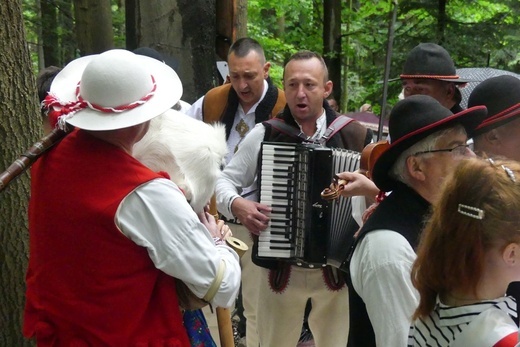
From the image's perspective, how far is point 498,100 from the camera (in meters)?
3.54

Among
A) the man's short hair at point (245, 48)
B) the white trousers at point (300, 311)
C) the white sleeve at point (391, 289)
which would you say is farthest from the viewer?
the man's short hair at point (245, 48)

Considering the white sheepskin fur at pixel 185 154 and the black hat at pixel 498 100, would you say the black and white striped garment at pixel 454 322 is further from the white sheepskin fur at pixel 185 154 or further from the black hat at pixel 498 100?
the black hat at pixel 498 100

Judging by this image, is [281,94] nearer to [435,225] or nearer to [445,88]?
[445,88]

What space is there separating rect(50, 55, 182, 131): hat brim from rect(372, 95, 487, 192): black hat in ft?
2.70

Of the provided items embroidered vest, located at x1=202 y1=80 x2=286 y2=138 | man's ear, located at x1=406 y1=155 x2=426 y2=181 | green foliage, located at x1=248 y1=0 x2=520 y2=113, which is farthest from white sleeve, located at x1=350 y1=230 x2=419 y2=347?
green foliage, located at x1=248 y1=0 x2=520 y2=113

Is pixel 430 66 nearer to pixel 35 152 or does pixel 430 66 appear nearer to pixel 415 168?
pixel 415 168

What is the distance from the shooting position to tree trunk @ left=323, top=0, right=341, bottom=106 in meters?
14.0

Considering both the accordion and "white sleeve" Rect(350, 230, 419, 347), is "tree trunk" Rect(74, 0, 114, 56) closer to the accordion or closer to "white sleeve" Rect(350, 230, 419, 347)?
the accordion

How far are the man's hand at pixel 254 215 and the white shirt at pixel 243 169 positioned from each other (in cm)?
20

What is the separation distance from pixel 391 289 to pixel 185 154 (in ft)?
3.11

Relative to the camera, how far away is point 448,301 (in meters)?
2.00

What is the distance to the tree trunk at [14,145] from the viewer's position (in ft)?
11.4

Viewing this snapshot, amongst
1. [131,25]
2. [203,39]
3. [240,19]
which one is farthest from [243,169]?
[131,25]

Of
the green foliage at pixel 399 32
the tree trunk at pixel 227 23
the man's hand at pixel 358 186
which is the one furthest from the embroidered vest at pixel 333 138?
the green foliage at pixel 399 32
